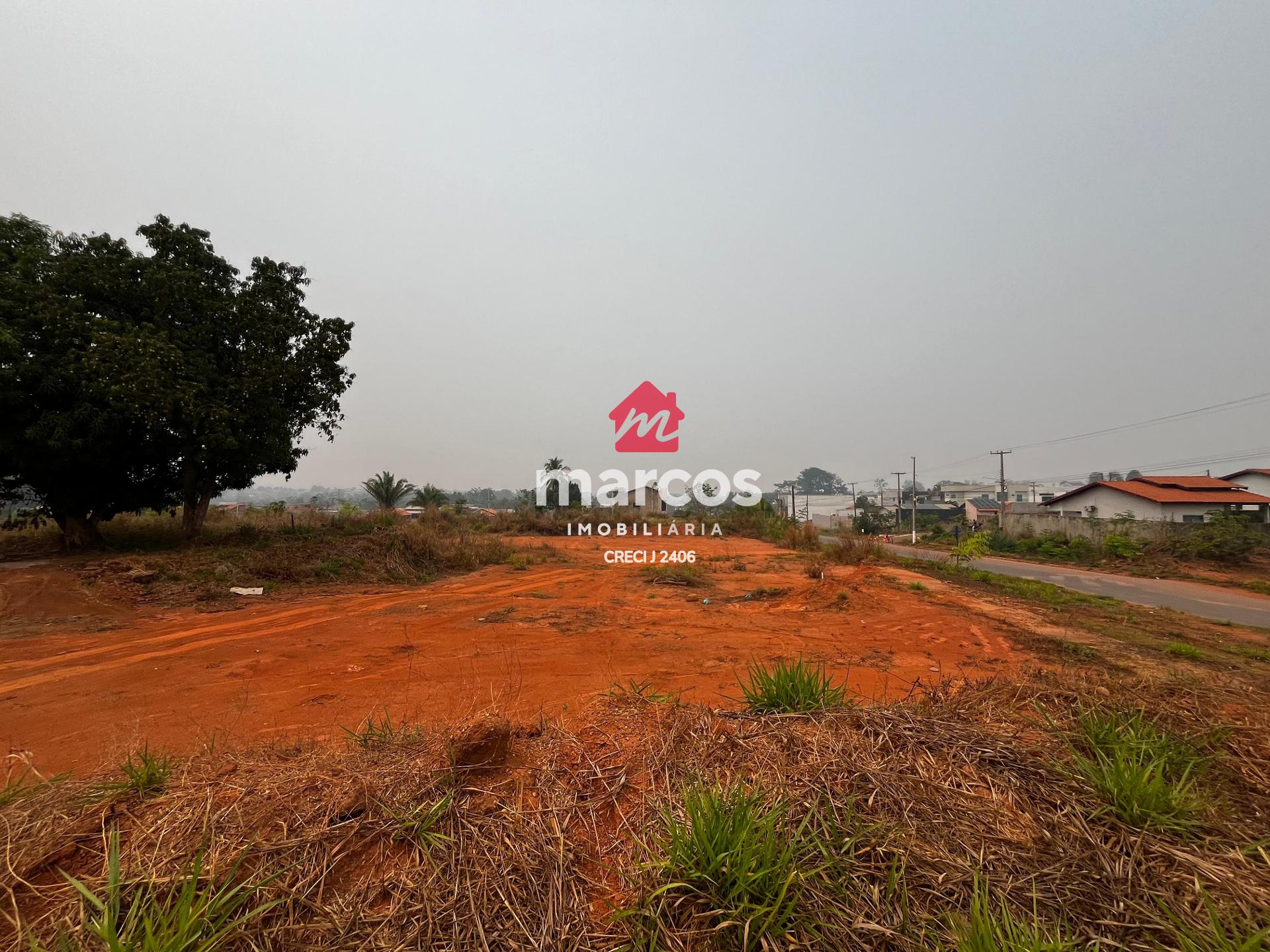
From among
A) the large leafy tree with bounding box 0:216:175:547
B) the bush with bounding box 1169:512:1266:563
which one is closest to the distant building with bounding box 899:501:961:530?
the bush with bounding box 1169:512:1266:563

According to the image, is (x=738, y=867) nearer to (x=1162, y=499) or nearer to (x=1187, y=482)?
(x=1162, y=499)

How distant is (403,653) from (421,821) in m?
4.53

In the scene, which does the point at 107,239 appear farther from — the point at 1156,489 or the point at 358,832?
the point at 1156,489

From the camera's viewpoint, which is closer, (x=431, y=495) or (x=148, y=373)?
(x=148, y=373)

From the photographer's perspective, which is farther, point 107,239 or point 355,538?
point 355,538

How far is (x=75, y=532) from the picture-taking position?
10.5 metres

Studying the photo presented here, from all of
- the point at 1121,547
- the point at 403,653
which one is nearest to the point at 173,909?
the point at 403,653

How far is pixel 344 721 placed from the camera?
3.69 metres

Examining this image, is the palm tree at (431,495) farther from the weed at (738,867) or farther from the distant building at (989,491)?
the distant building at (989,491)

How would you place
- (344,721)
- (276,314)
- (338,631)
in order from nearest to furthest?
→ (344,721) → (338,631) → (276,314)

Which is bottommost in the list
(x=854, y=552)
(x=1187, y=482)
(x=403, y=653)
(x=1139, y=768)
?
(x=403, y=653)

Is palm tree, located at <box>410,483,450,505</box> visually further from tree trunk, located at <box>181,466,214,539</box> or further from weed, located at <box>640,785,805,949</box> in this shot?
weed, located at <box>640,785,805,949</box>

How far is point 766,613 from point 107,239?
638 inches

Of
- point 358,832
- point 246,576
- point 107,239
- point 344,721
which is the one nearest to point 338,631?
point 344,721
